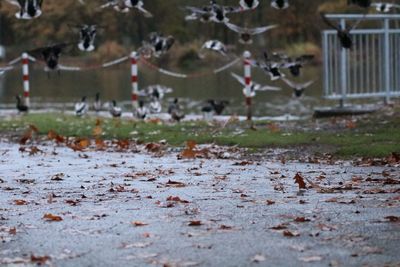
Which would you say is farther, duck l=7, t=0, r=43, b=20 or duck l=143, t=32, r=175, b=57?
duck l=143, t=32, r=175, b=57

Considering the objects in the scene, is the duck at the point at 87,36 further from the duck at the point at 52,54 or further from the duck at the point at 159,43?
the duck at the point at 159,43

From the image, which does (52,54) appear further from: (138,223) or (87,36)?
(138,223)

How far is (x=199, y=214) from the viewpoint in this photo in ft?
26.0

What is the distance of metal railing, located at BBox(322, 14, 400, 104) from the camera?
1970 cm

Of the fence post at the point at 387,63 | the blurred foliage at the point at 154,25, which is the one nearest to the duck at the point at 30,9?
the blurred foliage at the point at 154,25

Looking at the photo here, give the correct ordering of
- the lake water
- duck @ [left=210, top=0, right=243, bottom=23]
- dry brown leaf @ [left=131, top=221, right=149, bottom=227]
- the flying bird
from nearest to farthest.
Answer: dry brown leaf @ [left=131, top=221, right=149, bottom=227] → duck @ [left=210, top=0, right=243, bottom=23] → the flying bird → the lake water

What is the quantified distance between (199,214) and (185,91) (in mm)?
25141

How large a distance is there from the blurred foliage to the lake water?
1364mm

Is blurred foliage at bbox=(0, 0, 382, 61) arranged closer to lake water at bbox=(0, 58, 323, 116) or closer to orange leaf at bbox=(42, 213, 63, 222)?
lake water at bbox=(0, 58, 323, 116)

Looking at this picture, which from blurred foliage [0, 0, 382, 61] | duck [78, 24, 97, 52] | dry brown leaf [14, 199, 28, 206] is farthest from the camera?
blurred foliage [0, 0, 382, 61]

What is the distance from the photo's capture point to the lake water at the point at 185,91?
25453mm

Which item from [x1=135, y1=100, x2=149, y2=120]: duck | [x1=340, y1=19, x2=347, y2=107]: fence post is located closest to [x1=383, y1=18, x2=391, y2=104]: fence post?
[x1=340, y1=19, x2=347, y2=107]: fence post

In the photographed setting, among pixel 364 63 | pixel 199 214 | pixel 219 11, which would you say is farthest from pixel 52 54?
pixel 199 214

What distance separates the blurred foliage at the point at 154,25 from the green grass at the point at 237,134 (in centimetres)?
196
